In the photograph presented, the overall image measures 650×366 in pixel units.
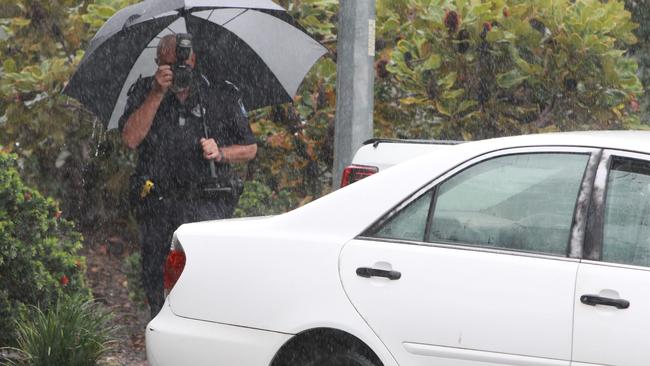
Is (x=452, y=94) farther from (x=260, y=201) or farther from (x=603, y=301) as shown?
(x=603, y=301)

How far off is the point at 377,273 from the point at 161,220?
2519 mm

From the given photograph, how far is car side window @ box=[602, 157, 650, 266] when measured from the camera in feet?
14.8

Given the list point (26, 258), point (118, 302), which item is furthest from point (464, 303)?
point (118, 302)

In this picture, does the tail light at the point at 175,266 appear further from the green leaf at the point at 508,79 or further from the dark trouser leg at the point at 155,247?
the green leaf at the point at 508,79

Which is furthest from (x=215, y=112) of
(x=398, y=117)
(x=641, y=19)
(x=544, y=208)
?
(x=641, y=19)

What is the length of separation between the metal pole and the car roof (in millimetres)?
2346

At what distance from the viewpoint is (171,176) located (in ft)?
23.0

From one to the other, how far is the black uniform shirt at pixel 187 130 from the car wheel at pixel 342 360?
92.5 inches

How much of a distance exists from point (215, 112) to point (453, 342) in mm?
2966

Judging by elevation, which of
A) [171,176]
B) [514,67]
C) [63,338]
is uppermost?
[514,67]

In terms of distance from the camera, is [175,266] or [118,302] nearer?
[175,266]

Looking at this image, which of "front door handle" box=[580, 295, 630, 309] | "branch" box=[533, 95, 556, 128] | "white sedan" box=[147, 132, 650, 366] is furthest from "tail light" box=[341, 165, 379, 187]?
"branch" box=[533, 95, 556, 128]

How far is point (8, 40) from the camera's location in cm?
964

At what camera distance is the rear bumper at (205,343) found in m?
4.95
